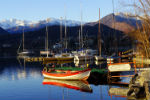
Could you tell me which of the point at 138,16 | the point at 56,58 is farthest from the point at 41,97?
the point at 56,58

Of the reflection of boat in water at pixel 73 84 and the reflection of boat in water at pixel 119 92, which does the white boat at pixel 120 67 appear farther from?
the reflection of boat in water at pixel 73 84

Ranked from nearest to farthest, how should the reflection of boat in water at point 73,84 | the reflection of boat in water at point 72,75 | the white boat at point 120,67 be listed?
the white boat at point 120,67 → the reflection of boat in water at point 73,84 → the reflection of boat in water at point 72,75

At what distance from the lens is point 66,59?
89.1m

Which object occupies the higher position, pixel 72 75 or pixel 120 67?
pixel 120 67

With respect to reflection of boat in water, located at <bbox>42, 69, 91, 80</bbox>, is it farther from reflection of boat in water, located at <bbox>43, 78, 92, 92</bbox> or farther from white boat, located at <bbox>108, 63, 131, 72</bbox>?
white boat, located at <bbox>108, 63, 131, 72</bbox>

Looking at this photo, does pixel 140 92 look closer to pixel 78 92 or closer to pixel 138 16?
pixel 138 16

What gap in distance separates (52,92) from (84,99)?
658 cm

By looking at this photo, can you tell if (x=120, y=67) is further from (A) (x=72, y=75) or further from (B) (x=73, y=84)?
(A) (x=72, y=75)

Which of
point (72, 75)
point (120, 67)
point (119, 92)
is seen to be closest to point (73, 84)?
point (72, 75)

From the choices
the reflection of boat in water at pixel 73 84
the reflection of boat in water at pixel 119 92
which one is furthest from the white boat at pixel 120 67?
the reflection of boat in water at pixel 73 84

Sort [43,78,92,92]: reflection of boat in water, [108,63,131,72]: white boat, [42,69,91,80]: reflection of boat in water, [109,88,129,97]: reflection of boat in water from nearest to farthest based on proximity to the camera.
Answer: [109,88,129,97]: reflection of boat in water < [108,63,131,72]: white boat < [43,78,92,92]: reflection of boat in water < [42,69,91,80]: reflection of boat in water

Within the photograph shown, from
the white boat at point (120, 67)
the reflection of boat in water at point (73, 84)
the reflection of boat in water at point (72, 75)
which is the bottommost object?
the reflection of boat in water at point (73, 84)

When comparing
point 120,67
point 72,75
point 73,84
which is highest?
point 120,67

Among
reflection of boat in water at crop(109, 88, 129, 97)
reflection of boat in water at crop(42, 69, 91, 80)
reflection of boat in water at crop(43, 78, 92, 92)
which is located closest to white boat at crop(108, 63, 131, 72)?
reflection of boat in water at crop(109, 88, 129, 97)
